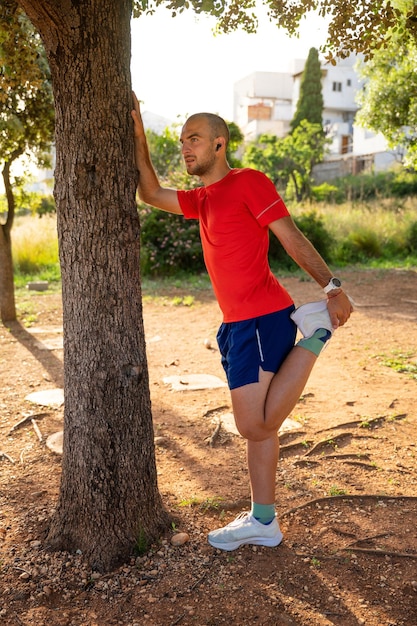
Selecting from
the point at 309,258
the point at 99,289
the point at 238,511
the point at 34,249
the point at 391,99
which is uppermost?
the point at 391,99

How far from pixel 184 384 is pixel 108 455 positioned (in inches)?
121

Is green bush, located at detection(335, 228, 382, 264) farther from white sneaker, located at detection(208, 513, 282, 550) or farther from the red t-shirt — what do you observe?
white sneaker, located at detection(208, 513, 282, 550)

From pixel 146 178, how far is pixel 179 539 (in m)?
1.81

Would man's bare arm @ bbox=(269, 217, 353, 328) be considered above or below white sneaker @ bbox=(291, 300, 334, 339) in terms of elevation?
above

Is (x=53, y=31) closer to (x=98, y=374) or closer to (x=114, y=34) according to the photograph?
(x=114, y=34)

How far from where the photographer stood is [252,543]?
9.82 ft

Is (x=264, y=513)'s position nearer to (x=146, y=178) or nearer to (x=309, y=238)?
(x=146, y=178)

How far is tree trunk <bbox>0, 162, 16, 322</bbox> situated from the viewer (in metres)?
8.30

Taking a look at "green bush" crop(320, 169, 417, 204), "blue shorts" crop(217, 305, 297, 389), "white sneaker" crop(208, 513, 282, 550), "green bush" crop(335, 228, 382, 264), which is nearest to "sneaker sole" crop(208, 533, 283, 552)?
"white sneaker" crop(208, 513, 282, 550)

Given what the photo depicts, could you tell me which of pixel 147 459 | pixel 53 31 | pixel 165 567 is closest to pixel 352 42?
pixel 53 31

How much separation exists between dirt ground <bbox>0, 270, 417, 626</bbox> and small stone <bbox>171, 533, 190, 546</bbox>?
22 mm

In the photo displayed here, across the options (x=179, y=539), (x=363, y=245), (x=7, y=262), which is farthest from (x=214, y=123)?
(x=363, y=245)

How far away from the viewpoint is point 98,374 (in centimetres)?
283

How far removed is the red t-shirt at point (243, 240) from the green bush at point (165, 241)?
32.1ft
